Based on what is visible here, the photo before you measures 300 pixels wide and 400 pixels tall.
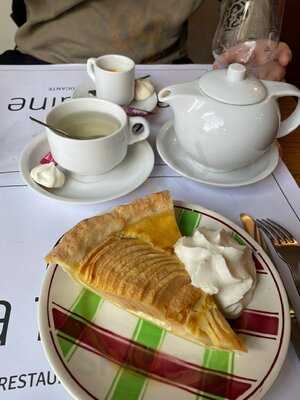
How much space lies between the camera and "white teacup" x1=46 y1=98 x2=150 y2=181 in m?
0.57

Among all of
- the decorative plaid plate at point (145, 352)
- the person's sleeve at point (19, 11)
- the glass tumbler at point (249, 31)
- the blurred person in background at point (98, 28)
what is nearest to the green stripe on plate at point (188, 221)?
the decorative plaid plate at point (145, 352)

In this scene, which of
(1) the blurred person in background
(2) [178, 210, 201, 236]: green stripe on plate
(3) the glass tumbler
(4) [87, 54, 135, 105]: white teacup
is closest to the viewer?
(2) [178, 210, 201, 236]: green stripe on plate

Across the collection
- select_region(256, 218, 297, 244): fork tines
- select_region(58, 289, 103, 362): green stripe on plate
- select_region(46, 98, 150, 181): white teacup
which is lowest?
select_region(58, 289, 103, 362): green stripe on plate

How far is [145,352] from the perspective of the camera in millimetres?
423

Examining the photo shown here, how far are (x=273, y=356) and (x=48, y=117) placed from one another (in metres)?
0.42

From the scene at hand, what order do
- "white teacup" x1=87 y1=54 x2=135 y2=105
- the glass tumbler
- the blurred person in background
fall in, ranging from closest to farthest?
"white teacup" x1=87 y1=54 x2=135 y2=105, the glass tumbler, the blurred person in background

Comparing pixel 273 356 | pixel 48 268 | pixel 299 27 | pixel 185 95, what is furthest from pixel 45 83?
pixel 299 27

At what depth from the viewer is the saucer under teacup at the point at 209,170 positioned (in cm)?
63

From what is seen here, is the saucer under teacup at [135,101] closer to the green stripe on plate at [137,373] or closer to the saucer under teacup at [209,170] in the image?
the saucer under teacup at [209,170]

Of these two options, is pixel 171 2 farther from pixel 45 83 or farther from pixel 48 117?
pixel 48 117

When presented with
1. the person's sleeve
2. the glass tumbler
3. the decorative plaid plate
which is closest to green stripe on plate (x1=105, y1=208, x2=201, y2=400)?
the decorative plaid plate

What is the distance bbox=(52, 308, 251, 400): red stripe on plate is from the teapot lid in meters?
0.33

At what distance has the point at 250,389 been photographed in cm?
39

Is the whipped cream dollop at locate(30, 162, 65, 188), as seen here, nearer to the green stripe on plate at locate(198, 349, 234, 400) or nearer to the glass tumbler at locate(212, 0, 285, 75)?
the green stripe on plate at locate(198, 349, 234, 400)
